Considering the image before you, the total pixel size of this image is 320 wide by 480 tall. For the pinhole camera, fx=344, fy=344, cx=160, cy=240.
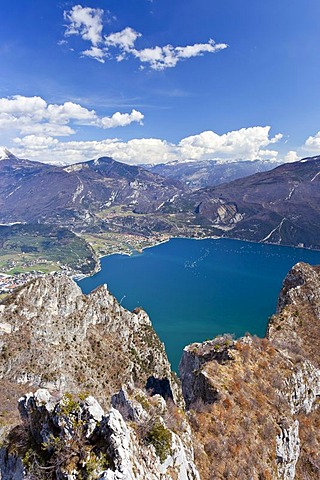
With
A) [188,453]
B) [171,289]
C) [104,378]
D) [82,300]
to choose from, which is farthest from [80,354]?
[171,289]

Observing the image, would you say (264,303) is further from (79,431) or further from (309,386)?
(79,431)

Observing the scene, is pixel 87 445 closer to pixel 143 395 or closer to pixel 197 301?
pixel 143 395

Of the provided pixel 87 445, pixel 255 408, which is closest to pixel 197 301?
pixel 255 408

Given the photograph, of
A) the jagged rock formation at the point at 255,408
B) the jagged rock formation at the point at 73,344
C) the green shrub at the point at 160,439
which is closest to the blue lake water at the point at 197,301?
the jagged rock formation at the point at 73,344

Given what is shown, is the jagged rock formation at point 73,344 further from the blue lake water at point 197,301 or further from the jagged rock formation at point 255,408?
the blue lake water at point 197,301

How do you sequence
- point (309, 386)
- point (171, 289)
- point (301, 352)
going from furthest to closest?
point (171, 289) → point (301, 352) → point (309, 386)

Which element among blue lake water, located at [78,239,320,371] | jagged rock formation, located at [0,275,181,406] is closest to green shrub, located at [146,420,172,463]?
jagged rock formation, located at [0,275,181,406]

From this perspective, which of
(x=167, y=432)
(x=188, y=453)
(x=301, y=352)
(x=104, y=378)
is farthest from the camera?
(x=104, y=378)

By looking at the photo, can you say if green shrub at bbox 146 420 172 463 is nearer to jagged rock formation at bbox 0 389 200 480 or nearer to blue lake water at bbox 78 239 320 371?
jagged rock formation at bbox 0 389 200 480
